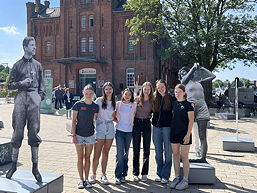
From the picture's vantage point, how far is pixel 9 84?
4.15 metres

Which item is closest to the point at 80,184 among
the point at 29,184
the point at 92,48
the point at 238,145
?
the point at 29,184

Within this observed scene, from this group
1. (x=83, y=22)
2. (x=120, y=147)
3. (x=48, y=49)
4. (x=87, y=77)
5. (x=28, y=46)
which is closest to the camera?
(x=28, y=46)

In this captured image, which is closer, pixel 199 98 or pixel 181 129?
pixel 181 129

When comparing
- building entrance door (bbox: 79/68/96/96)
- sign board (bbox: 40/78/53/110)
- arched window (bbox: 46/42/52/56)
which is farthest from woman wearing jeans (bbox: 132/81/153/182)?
arched window (bbox: 46/42/52/56)

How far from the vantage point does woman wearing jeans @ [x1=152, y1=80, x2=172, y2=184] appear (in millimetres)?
5059

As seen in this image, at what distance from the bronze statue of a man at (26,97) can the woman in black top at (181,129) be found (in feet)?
7.66

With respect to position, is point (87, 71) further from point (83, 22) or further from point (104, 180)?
point (104, 180)

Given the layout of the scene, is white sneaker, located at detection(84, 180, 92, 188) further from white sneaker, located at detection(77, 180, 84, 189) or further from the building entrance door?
the building entrance door

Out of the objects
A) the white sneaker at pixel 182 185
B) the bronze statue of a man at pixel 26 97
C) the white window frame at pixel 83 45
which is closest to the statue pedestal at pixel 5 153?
the bronze statue of a man at pixel 26 97

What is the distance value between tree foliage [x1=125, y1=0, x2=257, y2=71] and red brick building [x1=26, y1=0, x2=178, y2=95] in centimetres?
807

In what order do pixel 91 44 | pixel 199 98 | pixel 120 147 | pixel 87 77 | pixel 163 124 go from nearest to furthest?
pixel 163 124 → pixel 120 147 → pixel 199 98 → pixel 87 77 → pixel 91 44

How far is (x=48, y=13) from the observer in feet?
131

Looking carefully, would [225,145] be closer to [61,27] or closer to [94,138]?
[94,138]

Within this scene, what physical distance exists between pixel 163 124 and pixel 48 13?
3927 centimetres
